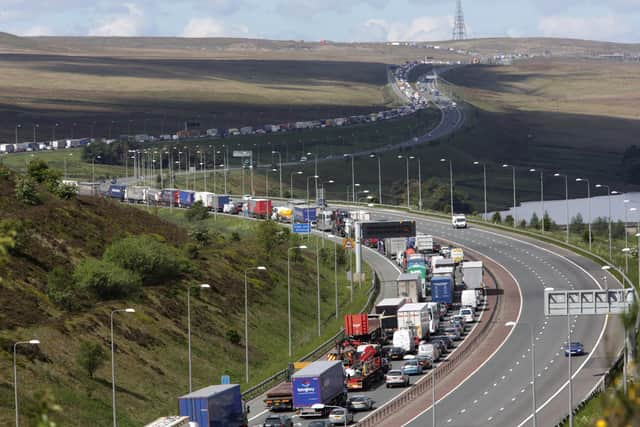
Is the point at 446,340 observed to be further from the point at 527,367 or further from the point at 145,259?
the point at 145,259

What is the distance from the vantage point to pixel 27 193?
10931 centimetres

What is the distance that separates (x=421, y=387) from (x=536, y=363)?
11.4 m

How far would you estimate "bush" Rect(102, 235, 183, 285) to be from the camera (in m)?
98.8

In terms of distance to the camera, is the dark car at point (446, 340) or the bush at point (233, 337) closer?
the dark car at point (446, 340)

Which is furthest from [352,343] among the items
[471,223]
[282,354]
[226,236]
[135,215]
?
[471,223]

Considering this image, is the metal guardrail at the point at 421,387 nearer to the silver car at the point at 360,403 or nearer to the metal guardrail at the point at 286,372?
the silver car at the point at 360,403

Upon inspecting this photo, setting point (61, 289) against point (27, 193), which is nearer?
point (61, 289)

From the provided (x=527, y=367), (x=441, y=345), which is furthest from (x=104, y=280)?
(x=527, y=367)

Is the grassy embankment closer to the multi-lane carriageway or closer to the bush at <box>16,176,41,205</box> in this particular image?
the bush at <box>16,176,41,205</box>

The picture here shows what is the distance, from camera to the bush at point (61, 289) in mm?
85375

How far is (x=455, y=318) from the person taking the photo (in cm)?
9950

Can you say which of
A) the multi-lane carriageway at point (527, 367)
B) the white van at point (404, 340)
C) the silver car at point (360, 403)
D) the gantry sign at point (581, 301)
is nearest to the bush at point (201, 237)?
the multi-lane carriageway at point (527, 367)

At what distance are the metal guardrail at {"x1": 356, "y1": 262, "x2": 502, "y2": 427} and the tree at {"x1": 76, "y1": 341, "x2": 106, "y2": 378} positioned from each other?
15.7m

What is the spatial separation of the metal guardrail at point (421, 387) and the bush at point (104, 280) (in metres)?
22.9
